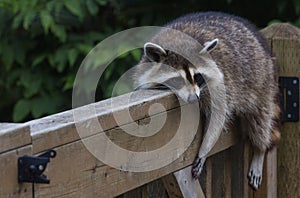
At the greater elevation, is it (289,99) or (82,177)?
(82,177)

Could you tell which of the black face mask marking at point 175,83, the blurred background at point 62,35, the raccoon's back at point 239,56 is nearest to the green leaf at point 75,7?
the blurred background at point 62,35

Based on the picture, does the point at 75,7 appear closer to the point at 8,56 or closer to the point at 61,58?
the point at 61,58

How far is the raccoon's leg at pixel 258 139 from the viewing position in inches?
118

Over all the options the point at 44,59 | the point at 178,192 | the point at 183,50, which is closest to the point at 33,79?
the point at 44,59

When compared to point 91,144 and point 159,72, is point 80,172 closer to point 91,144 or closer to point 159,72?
point 91,144

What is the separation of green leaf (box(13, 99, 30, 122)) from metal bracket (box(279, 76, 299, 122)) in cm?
217

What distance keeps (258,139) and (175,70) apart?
1.57 ft

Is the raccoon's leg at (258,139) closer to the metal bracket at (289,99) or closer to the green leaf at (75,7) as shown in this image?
the metal bracket at (289,99)

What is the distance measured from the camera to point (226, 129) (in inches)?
111

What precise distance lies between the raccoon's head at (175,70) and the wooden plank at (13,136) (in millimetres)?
1120

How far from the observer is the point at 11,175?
1.60 metres

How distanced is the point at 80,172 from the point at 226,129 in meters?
1.08

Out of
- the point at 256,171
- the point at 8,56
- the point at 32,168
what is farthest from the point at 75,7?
the point at 32,168

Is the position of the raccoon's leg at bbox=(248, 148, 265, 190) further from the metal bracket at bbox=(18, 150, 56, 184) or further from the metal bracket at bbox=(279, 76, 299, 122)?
the metal bracket at bbox=(18, 150, 56, 184)
